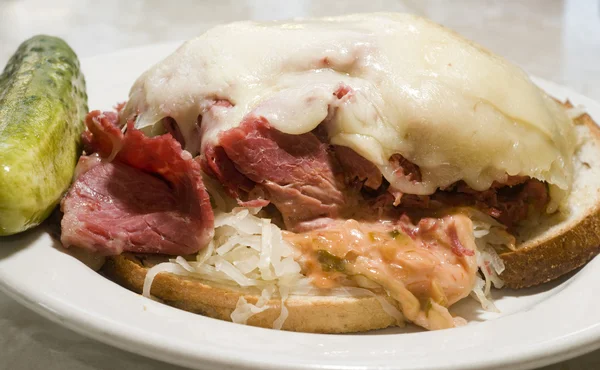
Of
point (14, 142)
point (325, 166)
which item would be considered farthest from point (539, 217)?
point (14, 142)

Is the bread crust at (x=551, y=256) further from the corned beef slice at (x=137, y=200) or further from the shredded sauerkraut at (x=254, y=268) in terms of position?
the corned beef slice at (x=137, y=200)

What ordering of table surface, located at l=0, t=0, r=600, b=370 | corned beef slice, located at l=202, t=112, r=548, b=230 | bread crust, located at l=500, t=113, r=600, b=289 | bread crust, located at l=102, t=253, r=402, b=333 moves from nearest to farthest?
bread crust, located at l=102, t=253, r=402, b=333 < corned beef slice, located at l=202, t=112, r=548, b=230 < bread crust, located at l=500, t=113, r=600, b=289 < table surface, located at l=0, t=0, r=600, b=370

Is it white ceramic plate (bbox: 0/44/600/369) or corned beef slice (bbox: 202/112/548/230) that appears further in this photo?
corned beef slice (bbox: 202/112/548/230)

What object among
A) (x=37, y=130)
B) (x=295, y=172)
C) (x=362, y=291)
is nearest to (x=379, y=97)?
(x=295, y=172)

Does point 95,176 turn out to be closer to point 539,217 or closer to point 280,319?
point 280,319

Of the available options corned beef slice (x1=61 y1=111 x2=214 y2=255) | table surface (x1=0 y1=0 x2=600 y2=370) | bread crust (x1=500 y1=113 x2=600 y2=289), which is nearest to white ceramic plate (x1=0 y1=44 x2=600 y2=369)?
corned beef slice (x1=61 y1=111 x2=214 y2=255)

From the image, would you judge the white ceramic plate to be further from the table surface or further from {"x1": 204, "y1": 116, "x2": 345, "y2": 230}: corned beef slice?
the table surface

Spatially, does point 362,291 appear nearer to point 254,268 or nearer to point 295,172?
point 254,268
